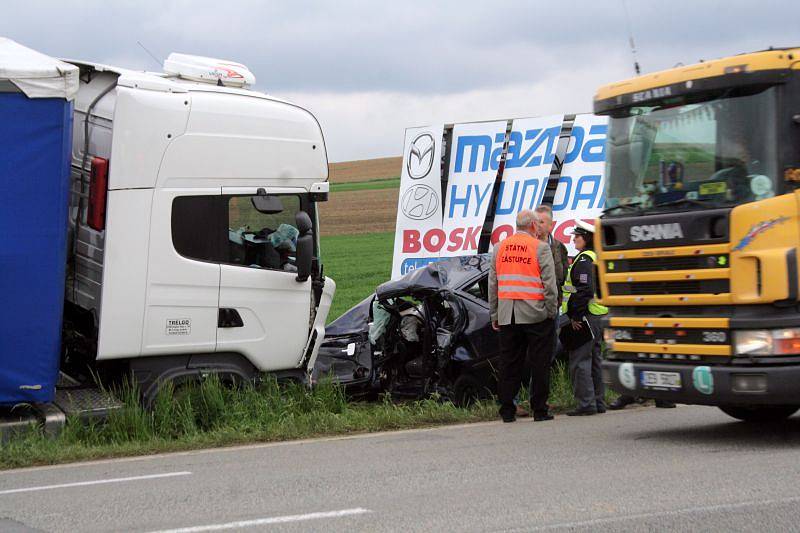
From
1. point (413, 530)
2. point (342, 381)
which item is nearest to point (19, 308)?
point (342, 381)

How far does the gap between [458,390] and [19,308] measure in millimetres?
4431

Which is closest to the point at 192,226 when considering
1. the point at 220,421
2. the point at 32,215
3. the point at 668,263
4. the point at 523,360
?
the point at 32,215

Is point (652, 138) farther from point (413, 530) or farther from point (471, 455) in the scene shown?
point (413, 530)

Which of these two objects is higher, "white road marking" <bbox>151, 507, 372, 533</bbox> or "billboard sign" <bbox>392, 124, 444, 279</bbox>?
"billboard sign" <bbox>392, 124, 444, 279</bbox>

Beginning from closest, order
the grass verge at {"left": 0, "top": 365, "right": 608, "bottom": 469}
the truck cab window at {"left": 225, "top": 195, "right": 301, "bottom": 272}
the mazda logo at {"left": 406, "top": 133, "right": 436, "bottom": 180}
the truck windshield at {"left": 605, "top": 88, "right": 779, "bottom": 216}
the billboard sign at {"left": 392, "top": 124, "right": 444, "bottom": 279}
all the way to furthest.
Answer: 1. the truck windshield at {"left": 605, "top": 88, "right": 779, "bottom": 216}
2. the grass verge at {"left": 0, "top": 365, "right": 608, "bottom": 469}
3. the truck cab window at {"left": 225, "top": 195, "right": 301, "bottom": 272}
4. the billboard sign at {"left": 392, "top": 124, "right": 444, "bottom": 279}
5. the mazda logo at {"left": 406, "top": 133, "right": 436, "bottom": 180}

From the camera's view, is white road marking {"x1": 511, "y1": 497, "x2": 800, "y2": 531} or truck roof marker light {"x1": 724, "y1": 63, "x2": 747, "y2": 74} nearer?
white road marking {"x1": 511, "y1": 497, "x2": 800, "y2": 531}

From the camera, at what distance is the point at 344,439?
9938 mm

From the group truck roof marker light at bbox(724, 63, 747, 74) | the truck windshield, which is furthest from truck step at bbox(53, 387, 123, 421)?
truck roof marker light at bbox(724, 63, 747, 74)

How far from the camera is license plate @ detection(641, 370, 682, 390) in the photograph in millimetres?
8625

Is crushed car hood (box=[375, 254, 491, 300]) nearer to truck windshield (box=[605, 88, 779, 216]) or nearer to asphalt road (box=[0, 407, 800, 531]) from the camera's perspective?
asphalt road (box=[0, 407, 800, 531])

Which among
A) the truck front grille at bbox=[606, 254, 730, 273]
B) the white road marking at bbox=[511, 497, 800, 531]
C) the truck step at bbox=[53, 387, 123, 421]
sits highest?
the truck front grille at bbox=[606, 254, 730, 273]

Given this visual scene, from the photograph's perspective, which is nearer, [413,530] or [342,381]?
[413,530]

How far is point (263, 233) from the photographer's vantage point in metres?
10.8

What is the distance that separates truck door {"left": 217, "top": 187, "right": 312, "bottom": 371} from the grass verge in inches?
15.2
